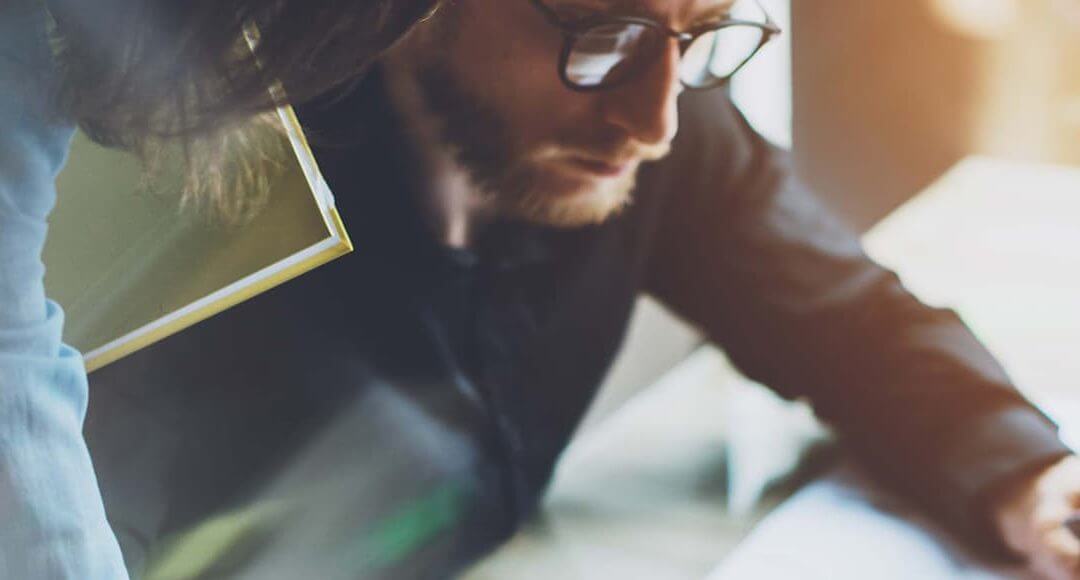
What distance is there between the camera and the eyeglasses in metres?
0.49

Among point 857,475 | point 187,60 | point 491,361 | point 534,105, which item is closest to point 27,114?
point 187,60

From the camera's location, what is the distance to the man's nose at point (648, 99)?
1.70ft

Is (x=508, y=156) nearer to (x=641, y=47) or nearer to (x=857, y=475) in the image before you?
(x=641, y=47)

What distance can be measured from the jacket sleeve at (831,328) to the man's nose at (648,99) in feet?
0.35

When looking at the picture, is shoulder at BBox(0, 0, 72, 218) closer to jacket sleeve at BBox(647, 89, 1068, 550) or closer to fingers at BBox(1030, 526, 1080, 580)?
jacket sleeve at BBox(647, 89, 1068, 550)

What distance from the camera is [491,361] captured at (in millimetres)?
670

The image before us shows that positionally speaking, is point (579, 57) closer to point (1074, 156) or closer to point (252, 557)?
point (252, 557)

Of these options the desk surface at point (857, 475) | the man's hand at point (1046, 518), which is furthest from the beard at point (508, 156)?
the man's hand at point (1046, 518)

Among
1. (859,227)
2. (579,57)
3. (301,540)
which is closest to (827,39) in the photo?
(859,227)

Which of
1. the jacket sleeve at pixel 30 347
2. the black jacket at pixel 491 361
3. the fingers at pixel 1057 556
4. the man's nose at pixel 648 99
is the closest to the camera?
the jacket sleeve at pixel 30 347

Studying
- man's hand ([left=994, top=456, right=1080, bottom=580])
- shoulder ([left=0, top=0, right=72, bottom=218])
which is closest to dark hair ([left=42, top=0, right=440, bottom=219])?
shoulder ([left=0, top=0, right=72, bottom=218])

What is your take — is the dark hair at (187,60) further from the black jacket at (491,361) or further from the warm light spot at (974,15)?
the warm light spot at (974,15)

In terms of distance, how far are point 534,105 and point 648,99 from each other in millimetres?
62

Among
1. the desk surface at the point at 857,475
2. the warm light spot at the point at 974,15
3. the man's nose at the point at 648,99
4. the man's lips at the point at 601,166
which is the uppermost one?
the man's nose at the point at 648,99
